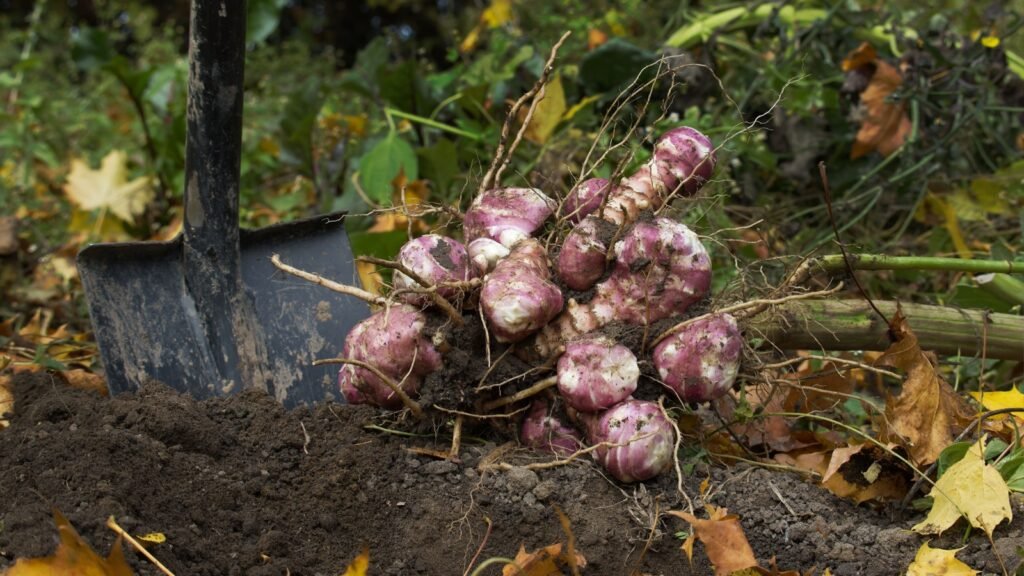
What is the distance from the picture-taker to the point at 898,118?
2865 mm

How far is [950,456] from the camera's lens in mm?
1620

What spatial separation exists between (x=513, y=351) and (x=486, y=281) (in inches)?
5.4

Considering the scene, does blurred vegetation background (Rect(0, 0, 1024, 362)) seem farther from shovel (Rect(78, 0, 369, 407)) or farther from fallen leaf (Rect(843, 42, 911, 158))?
shovel (Rect(78, 0, 369, 407))

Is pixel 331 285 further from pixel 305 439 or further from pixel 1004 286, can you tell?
pixel 1004 286

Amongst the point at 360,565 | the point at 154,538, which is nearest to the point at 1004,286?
the point at 360,565

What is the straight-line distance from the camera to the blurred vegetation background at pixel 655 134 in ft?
9.12

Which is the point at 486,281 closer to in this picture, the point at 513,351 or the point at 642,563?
the point at 513,351

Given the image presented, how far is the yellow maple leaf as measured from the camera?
10.8ft

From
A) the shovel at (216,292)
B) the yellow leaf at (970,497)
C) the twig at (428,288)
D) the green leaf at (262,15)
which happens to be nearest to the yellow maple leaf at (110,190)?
the green leaf at (262,15)

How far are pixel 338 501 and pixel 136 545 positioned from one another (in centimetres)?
32

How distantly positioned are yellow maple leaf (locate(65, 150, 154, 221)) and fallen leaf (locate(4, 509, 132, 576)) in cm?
219

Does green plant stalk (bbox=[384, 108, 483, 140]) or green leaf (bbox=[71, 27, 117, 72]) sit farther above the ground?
green leaf (bbox=[71, 27, 117, 72])

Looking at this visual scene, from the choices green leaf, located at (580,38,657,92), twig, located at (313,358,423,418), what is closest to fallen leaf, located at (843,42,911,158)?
green leaf, located at (580,38,657,92)

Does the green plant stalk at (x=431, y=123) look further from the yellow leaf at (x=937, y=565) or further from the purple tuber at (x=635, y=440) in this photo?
the yellow leaf at (x=937, y=565)
